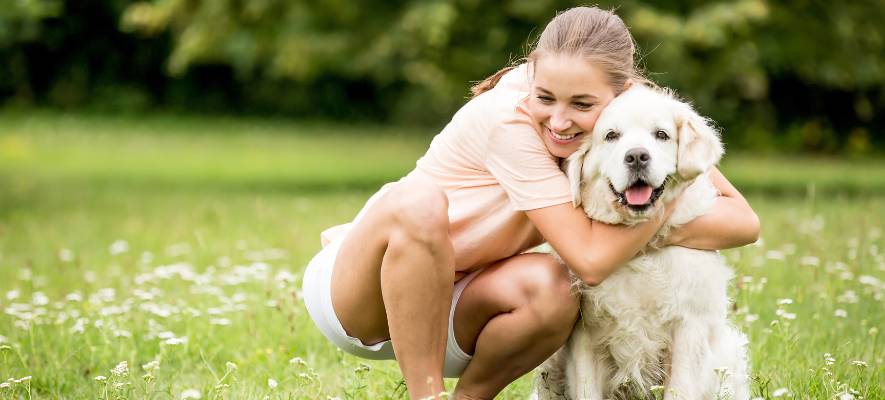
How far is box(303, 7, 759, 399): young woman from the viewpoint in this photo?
3.22 metres

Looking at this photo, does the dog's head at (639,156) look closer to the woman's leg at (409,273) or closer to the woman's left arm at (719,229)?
the woman's left arm at (719,229)

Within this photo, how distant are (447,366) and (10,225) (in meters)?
6.01

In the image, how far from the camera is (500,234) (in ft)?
11.1

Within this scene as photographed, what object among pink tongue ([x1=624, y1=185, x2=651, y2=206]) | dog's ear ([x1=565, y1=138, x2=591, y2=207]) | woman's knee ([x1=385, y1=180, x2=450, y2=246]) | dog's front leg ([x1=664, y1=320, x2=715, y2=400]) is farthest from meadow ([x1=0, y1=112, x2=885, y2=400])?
dog's ear ([x1=565, y1=138, x2=591, y2=207])

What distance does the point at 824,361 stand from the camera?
151 inches

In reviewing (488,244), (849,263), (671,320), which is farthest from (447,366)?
(849,263)

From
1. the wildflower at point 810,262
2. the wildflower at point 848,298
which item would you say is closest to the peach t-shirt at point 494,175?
the wildflower at point 848,298

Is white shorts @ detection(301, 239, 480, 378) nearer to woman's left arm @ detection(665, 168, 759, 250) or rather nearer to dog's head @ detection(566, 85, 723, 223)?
dog's head @ detection(566, 85, 723, 223)

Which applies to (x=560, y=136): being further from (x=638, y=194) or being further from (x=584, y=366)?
(x=584, y=366)

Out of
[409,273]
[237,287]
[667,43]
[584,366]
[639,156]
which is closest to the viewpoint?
[639,156]

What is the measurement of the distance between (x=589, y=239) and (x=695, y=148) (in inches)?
17.4

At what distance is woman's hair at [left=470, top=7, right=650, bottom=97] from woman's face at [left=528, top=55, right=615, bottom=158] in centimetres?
2

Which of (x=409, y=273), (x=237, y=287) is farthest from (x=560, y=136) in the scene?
(x=237, y=287)

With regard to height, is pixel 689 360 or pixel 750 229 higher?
pixel 750 229
